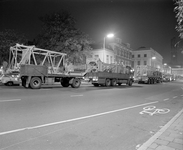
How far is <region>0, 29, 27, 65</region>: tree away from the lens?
26594 millimetres

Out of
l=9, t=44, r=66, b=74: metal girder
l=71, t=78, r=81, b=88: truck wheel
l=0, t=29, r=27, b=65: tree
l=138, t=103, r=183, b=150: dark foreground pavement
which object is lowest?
l=138, t=103, r=183, b=150: dark foreground pavement

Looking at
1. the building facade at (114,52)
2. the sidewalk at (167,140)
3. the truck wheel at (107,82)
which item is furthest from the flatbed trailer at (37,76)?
the building facade at (114,52)

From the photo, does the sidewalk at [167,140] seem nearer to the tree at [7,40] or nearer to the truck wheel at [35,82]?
the truck wheel at [35,82]

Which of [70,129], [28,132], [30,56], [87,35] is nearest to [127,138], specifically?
[70,129]

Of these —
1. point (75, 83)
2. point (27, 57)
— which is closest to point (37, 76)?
point (27, 57)

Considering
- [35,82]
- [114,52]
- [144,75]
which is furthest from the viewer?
[114,52]

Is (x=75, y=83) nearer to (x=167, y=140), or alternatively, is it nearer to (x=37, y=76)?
(x=37, y=76)

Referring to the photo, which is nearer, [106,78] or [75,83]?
[75,83]

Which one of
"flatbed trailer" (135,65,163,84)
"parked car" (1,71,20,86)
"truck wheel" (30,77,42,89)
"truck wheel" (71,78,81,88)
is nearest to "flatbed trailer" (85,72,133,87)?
"truck wheel" (71,78,81,88)

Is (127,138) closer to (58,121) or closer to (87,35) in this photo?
(58,121)

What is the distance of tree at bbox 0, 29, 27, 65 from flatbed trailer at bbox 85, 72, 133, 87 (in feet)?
53.0

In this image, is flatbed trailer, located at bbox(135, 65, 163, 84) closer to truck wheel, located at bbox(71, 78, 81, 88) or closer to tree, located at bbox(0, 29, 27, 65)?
truck wheel, located at bbox(71, 78, 81, 88)

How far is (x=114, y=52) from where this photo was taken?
2126 inches

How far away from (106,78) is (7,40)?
18643mm
